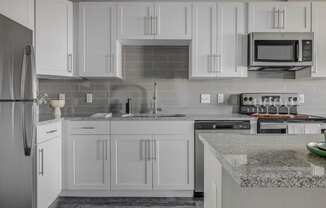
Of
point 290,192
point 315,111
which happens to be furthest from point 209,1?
point 290,192

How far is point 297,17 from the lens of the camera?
3.13 meters

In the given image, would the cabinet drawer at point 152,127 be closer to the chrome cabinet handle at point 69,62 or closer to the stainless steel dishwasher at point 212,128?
the stainless steel dishwasher at point 212,128

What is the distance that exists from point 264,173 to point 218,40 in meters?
2.55

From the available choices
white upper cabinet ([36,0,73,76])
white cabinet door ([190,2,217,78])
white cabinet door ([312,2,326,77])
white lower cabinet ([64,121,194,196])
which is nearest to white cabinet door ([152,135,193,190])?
white lower cabinet ([64,121,194,196])

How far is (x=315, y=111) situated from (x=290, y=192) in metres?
2.78

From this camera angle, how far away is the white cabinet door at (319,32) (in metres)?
3.12

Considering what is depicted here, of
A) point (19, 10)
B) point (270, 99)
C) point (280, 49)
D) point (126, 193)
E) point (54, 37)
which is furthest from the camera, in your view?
point (270, 99)

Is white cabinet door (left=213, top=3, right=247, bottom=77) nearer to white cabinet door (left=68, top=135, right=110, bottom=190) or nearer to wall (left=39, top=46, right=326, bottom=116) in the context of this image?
wall (left=39, top=46, right=326, bottom=116)

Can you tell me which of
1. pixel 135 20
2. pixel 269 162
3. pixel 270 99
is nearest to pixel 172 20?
pixel 135 20

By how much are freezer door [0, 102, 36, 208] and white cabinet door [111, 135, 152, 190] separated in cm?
95

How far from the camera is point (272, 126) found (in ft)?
9.50

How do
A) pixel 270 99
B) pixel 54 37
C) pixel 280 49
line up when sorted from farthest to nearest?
pixel 270 99
pixel 280 49
pixel 54 37

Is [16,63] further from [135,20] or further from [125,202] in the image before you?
[125,202]

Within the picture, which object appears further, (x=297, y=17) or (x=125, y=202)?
(x=297, y=17)
